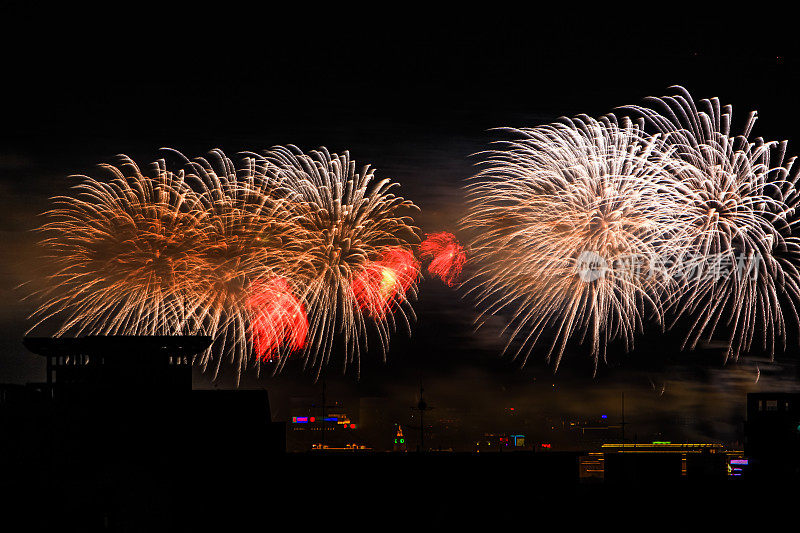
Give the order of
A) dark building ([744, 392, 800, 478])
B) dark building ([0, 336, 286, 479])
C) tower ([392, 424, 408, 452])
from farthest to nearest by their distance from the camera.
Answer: tower ([392, 424, 408, 452]), dark building ([744, 392, 800, 478]), dark building ([0, 336, 286, 479])

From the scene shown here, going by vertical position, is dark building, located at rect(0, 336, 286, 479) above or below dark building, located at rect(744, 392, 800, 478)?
→ above

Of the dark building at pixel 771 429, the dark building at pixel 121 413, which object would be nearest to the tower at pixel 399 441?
the dark building at pixel 771 429

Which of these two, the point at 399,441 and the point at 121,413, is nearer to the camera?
the point at 121,413

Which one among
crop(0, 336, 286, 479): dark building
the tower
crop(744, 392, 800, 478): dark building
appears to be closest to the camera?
crop(0, 336, 286, 479): dark building

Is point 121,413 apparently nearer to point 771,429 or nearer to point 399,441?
point 771,429

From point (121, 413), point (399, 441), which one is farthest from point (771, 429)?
point (121, 413)

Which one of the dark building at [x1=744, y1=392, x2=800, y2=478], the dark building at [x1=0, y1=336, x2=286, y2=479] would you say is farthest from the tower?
the dark building at [x1=0, y1=336, x2=286, y2=479]

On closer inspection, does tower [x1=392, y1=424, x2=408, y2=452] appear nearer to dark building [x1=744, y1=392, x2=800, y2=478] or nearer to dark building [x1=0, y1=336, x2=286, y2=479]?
dark building [x1=744, y1=392, x2=800, y2=478]

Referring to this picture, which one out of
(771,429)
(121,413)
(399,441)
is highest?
(121,413)

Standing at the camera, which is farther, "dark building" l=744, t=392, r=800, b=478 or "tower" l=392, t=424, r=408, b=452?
"tower" l=392, t=424, r=408, b=452

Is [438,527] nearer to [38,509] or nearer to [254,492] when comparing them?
[254,492]
